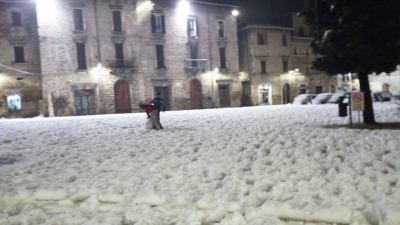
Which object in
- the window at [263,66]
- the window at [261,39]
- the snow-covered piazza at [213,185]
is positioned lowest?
the snow-covered piazza at [213,185]

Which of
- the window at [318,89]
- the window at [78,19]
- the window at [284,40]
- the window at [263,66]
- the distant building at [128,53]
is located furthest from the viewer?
the window at [318,89]

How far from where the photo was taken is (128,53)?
34.9 m

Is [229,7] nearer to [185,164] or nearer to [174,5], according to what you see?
[174,5]

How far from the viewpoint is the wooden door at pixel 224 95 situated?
4056cm

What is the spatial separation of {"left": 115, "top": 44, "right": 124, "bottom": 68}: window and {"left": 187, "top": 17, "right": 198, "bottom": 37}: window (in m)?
8.02

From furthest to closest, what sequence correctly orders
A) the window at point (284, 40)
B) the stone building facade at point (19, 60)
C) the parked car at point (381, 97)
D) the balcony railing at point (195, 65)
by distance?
1. the window at point (284, 40)
2. the balcony railing at point (195, 65)
3. the parked car at point (381, 97)
4. the stone building facade at point (19, 60)

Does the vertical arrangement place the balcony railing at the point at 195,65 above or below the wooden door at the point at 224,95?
above

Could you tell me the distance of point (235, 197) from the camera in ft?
15.6

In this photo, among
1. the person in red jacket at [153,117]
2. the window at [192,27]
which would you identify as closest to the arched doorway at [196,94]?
the window at [192,27]

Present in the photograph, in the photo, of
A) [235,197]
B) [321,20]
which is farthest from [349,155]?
[321,20]

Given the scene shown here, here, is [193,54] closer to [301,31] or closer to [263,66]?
[263,66]

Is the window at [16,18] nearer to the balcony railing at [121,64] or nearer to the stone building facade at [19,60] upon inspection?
the stone building facade at [19,60]

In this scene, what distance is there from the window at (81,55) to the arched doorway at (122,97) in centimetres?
357

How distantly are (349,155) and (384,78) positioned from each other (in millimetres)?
53885
